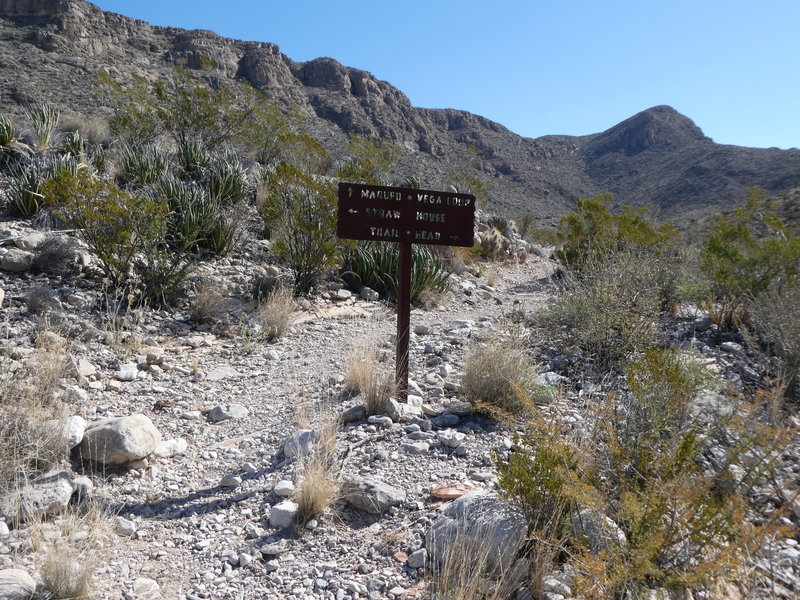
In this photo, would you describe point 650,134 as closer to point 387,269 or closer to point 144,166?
point 387,269

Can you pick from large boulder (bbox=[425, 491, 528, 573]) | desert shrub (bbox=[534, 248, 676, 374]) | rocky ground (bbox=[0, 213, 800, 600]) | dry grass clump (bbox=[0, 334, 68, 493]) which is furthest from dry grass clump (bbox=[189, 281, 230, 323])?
large boulder (bbox=[425, 491, 528, 573])

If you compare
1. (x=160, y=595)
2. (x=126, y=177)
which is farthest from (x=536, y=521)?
(x=126, y=177)

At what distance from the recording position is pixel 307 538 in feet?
9.79

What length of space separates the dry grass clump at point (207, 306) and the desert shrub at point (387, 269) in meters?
2.46

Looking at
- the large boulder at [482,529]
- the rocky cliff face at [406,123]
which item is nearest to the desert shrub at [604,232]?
the large boulder at [482,529]

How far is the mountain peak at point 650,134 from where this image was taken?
6091 cm

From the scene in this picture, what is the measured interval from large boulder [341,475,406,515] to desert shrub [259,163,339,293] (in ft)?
17.2

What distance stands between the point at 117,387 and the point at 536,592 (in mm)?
3985

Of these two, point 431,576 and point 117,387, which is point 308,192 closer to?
point 117,387

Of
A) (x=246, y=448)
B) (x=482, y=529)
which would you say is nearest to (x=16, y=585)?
(x=246, y=448)

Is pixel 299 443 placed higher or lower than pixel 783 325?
lower

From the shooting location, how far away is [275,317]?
6.87m

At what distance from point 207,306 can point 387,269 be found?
10.4 ft

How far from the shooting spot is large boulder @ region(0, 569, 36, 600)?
224cm
